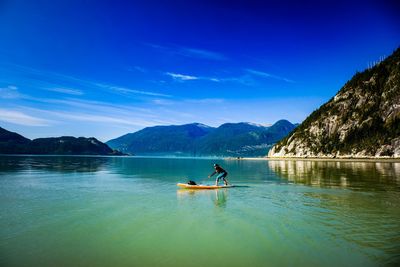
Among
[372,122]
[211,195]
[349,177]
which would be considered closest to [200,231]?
[211,195]

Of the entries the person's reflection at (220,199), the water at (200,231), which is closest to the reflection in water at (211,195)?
the person's reflection at (220,199)

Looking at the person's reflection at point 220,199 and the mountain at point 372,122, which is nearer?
the person's reflection at point 220,199

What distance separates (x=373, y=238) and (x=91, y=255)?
13582 mm

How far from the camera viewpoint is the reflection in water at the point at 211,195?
26.4 meters

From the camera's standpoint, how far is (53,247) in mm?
13594

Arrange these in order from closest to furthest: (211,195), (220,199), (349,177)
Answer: (220,199)
(211,195)
(349,177)

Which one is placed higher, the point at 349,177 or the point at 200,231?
the point at 349,177

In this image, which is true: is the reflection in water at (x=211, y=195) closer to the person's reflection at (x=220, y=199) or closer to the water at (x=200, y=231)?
the person's reflection at (x=220, y=199)

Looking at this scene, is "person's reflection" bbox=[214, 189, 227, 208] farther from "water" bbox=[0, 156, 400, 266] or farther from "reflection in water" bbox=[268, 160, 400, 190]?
"reflection in water" bbox=[268, 160, 400, 190]

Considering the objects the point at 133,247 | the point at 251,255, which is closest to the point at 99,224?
the point at 133,247

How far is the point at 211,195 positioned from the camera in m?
31.1

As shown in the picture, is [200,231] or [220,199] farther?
[220,199]

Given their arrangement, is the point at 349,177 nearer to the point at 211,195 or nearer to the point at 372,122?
the point at 211,195

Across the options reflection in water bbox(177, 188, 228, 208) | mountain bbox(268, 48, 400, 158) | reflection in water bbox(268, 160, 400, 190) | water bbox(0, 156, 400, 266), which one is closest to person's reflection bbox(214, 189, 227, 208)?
reflection in water bbox(177, 188, 228, 208)
